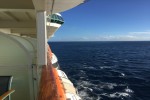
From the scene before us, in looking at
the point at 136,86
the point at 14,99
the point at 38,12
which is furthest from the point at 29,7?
the point at 136,86

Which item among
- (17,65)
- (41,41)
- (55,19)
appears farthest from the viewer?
(55,19)

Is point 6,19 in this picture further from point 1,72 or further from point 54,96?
point 54,96

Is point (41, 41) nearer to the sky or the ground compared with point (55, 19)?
nearer to the ground

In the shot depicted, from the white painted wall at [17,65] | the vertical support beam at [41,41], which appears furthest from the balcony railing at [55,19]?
the vertical support beam at [41,41]

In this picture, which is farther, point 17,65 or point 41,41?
point 17,65

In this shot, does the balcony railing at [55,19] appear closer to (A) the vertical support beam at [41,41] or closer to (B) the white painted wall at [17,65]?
(B) the white painted wall at [17,65]

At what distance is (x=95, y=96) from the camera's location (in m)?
23.5

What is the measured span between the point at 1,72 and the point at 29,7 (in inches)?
137

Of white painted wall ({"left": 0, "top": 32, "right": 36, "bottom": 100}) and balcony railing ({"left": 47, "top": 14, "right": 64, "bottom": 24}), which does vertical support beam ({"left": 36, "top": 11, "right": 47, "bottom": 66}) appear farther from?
balcony railing ({"left": 47, "top": 14, "right": 64, "bottom": 24})

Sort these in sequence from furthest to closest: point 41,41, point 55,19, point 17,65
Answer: point 55,19
point 17,65
point 41,41

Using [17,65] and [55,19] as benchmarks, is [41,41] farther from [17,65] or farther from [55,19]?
[55,19]

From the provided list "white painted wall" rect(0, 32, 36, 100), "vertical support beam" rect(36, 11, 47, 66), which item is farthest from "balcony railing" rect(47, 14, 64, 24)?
"vertical support beam" rect(36, 11, 47, 66)

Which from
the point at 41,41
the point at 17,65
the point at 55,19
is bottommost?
the point at 17,65

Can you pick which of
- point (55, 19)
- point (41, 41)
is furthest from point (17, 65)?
point (55, 19)
